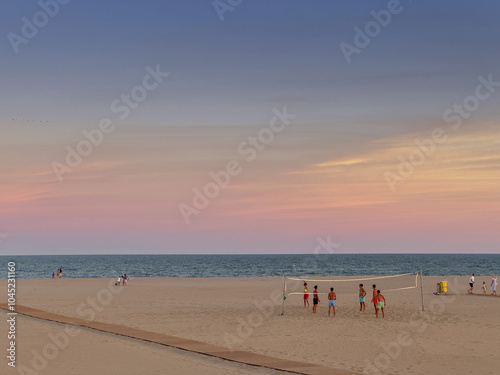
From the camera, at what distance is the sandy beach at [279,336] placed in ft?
52.1

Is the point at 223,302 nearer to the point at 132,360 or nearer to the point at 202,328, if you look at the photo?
the point at 202,328

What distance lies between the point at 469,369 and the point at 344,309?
16056 mm

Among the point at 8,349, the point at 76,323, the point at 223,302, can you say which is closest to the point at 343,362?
the point at 8,349

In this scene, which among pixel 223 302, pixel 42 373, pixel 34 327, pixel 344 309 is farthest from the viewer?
pixel 223 302

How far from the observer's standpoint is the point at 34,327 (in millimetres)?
22328

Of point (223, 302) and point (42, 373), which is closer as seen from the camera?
point (42, 373)

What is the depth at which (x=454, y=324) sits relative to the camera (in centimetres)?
2498

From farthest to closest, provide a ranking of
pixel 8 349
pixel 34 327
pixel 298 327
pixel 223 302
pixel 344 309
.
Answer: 1. pixel 223 302
2. pixel 344 309
3. pixel 298 327
4. pixel 34 327
5. pixel 8 349

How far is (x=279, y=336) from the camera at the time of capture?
70.5 feet

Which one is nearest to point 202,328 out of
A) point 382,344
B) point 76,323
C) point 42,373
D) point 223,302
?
point 76,323

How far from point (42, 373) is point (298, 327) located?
38.6 feet

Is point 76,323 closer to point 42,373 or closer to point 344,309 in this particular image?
point 42,373

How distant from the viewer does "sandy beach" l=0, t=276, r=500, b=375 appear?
15883 millimetres

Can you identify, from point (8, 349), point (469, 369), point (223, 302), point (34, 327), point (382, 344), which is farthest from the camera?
point (223, 302)
